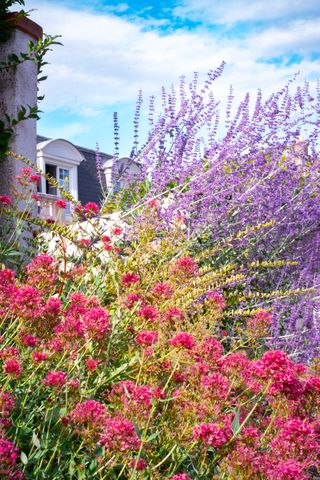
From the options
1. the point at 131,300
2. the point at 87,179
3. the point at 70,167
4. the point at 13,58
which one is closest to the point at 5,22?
the point at 13,58

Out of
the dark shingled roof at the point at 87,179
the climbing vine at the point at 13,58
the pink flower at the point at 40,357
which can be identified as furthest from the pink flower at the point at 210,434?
the dark shingled roof at the point at 87,179

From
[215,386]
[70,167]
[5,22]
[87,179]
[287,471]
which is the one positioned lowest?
[287,471]

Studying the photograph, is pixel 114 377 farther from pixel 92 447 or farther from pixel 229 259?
pixel 229 259

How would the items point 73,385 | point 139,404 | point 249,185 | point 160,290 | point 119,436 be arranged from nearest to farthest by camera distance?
point 119,436 < point 139,404 < point 73,385 < point 160,290 < point 249,185

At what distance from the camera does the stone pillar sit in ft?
15.6

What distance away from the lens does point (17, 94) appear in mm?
4766

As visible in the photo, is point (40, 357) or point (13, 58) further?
point (13, 58)

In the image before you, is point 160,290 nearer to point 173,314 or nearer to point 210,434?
point 173,314

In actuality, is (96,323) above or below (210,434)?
above

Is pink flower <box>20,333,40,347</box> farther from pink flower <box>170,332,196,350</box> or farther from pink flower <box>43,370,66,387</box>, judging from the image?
pink flower <box>170,332,196,350</box>

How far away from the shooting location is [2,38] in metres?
4.83

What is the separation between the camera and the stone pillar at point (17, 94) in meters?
4.76

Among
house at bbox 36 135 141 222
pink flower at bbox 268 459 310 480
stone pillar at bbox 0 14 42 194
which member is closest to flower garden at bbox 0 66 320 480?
pink flower at bbox 268 459 310 480

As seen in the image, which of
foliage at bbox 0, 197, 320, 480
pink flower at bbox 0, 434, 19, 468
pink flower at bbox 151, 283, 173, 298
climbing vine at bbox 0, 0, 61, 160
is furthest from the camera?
climbing vine at bbox 0, 0, 61, 160
